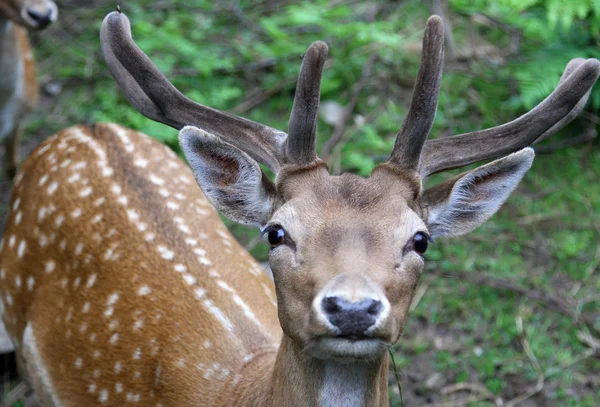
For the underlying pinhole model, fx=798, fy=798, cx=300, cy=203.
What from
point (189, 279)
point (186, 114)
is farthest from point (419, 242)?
point (189, 279)

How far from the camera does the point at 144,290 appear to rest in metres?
3.64

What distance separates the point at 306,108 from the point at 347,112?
3.66 m

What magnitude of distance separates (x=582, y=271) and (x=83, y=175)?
10.6 ft

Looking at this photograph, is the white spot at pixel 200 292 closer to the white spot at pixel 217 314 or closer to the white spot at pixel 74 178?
the white spot at pixel 217 314

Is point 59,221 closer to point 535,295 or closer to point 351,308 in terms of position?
point 351,308

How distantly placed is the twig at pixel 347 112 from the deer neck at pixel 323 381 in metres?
3.15

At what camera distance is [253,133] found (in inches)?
121

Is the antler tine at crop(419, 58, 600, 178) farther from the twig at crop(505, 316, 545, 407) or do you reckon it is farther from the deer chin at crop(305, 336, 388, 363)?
the twig at crop(505, 316, 545, 407)

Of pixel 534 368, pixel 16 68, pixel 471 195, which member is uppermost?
pixel 471 195

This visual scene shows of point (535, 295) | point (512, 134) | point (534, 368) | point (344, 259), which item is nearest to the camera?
point (344, 259)

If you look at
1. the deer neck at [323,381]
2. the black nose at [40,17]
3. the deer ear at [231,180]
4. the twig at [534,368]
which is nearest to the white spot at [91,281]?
the deer ear at [231,180]

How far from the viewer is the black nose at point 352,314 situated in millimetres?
2398

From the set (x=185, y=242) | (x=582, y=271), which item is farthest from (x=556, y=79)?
(x=185, y=242)

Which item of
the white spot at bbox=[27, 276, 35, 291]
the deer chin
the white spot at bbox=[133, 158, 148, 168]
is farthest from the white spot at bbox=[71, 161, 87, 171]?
the deer chin
